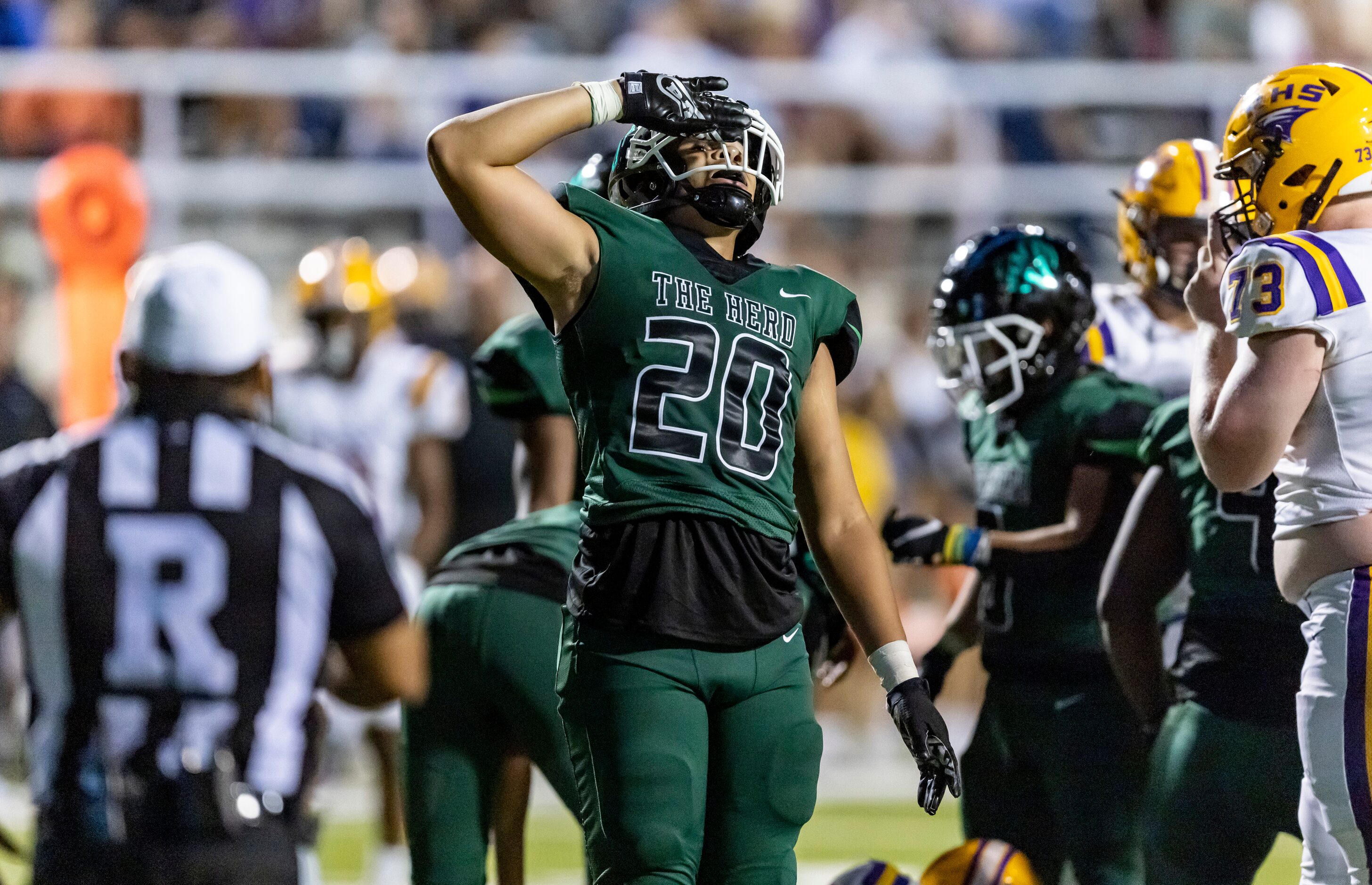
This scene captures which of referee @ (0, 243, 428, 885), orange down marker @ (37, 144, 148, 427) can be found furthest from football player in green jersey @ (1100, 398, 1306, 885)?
orange down marker @ (37, 144, 148, 427)

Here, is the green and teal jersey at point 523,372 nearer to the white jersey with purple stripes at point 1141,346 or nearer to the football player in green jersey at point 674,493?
the football player in green jersey at point 674,493

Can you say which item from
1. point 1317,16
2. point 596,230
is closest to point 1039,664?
point 596,230

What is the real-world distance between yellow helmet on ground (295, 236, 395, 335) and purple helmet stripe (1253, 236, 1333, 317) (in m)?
5.61

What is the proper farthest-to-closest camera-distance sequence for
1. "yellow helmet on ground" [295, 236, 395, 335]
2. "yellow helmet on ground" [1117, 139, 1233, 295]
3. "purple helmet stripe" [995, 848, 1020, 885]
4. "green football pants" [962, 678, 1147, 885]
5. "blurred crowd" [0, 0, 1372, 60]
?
"blurred crowd" [0, 0, 1372, 60], "yellow helmet on ground" [295, 236, 395, 335], "yellow helmet on ground" [1117, 139, 1233, 295], "green football pants" [962, 678, 1147, 885], "purple helmet stripe" [995, 848, 1020, 885]

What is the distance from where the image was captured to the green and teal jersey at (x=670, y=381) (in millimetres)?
3273

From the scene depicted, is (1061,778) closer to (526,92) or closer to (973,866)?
(973,866)

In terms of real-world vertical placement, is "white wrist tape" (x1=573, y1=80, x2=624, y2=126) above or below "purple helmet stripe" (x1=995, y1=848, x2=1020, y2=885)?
above

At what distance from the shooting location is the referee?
2867mm

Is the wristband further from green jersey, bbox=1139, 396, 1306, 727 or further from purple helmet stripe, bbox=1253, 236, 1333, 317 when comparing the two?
purple helmet stripe, bbox=1253, 236, 1333, 317

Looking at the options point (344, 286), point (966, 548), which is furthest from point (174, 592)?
point (344, 286)

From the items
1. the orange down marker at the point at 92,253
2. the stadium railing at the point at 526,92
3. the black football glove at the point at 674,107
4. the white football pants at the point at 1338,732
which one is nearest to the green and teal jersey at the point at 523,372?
the black football glove at the point at 674,107

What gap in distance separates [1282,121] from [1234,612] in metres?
1.18

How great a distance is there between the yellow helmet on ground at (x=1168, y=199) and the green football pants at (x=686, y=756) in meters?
2.34

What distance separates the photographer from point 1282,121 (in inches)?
141
